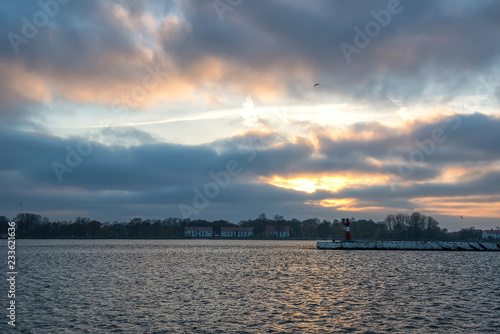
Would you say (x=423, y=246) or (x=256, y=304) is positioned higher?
(x=423, y=246)

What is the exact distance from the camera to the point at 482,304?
130ft

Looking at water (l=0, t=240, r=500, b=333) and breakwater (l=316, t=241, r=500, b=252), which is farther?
breakwater (l=316, t=241, r=500, b=252)

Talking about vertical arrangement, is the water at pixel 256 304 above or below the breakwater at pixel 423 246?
below

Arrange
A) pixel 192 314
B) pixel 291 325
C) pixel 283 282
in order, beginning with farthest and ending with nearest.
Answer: pixel 283 282, pixel 192 314, pixel 291 325

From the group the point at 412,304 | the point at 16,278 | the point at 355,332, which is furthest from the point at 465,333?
the point at 16,278

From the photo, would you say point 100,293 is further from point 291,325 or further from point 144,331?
point 291,325

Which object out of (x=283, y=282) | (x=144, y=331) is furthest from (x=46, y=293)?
(x=283, y=282)

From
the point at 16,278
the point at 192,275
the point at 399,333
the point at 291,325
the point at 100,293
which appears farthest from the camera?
the point at 192,275

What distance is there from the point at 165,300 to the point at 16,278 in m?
30.1

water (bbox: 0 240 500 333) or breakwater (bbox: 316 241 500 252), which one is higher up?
breakwater (bbox: 316 241 500 252)

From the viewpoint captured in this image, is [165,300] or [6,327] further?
[165,300]

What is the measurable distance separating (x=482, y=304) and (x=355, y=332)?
17.1 metres

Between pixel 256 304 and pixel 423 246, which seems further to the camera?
pixel 423 246

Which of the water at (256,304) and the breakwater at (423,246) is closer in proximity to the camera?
the water at (256,304)
